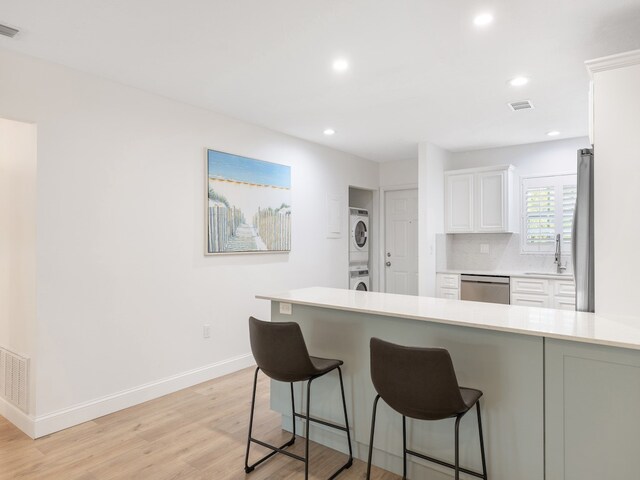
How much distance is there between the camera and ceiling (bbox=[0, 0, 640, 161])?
226cm

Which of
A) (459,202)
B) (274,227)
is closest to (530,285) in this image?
(459,202)

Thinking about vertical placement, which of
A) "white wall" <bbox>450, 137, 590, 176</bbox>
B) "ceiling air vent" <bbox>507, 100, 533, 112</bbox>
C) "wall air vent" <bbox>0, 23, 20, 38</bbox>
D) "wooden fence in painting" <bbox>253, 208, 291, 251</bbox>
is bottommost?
"wooden fence in painting" <bbox>253, 208, 291, 251</bbox>

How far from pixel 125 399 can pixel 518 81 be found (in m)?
4.05

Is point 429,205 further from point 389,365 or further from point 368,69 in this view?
point 389,365

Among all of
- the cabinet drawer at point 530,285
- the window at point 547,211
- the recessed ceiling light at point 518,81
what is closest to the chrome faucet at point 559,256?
the window at point 547,211

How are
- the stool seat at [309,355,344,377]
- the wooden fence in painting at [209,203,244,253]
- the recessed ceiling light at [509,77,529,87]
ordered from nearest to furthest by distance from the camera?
1. the stool seat at [309,355,344,377]
2. the recessed ceiling light at [509,77,529,87]
3. the wooden fence in painting at [209,203,244,253]

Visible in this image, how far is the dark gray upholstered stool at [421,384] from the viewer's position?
5.69ft

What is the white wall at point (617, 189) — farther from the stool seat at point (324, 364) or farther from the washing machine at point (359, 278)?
the washing machine at point (359, 278)

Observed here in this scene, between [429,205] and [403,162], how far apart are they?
1.47 m

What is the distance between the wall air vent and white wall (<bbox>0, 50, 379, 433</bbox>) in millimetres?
273

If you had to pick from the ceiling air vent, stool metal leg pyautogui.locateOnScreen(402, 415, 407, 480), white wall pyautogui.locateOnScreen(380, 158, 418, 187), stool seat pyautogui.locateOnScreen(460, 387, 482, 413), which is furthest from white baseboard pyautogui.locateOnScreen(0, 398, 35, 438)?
white wall pyautogui.locateOnScreen(380, 158, 418, 187)

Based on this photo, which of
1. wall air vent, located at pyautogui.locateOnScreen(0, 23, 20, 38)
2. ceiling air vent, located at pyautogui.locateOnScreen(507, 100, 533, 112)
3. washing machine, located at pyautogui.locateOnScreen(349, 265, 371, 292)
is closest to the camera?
wall air vent, located at pyautogui.locateOnScreen(0, 23, 20, 38)

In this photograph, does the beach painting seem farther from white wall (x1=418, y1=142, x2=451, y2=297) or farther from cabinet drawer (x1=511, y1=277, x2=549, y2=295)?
cabinet drawer (x1=511, y1=277, x2=549, y2=295)

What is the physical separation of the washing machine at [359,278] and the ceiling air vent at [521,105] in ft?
10.4
